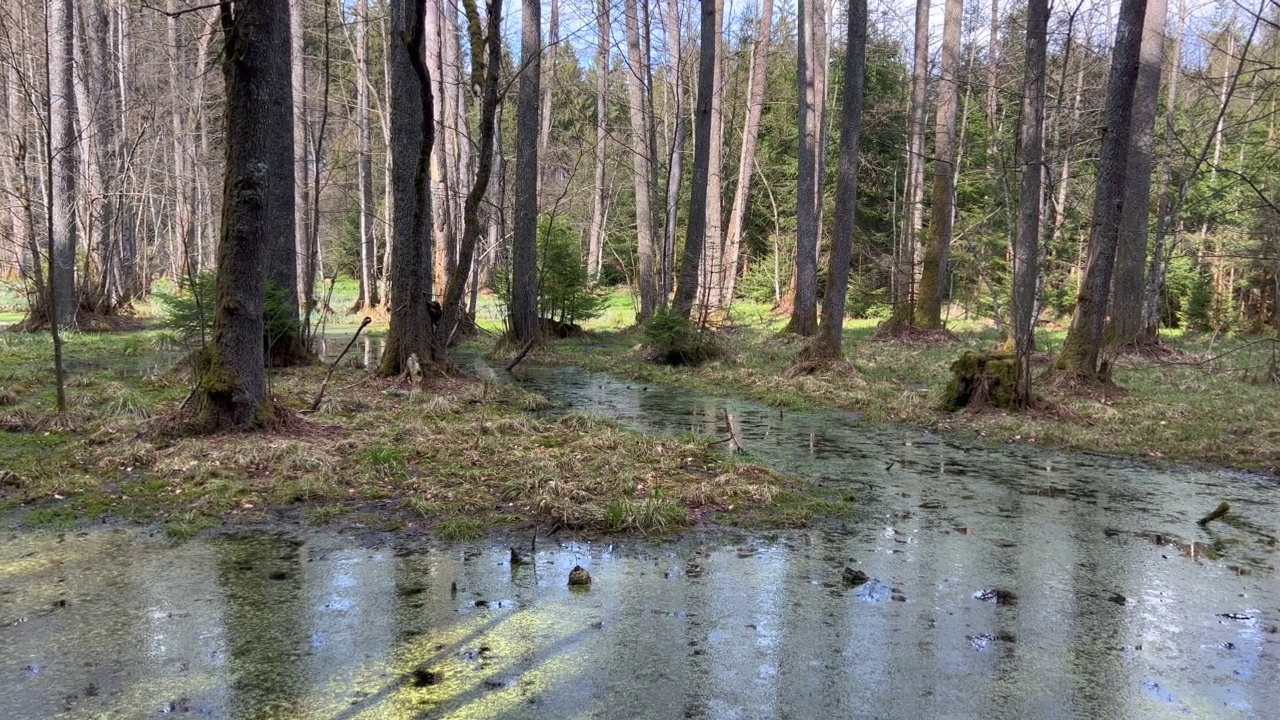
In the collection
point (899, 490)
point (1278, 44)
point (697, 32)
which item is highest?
point (697, 32)

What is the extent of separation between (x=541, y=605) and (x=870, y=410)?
6.33 m

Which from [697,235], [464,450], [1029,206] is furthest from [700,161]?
[464,450]

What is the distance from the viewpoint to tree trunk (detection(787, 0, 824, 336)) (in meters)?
13.6

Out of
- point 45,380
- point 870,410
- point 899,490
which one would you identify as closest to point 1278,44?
point 870,410

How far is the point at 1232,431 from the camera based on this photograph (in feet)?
24.9

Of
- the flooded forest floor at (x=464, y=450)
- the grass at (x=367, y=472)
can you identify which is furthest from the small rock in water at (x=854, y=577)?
the grass at (x=367, y=472)

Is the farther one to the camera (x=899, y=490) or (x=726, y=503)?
(x=899, y=490)

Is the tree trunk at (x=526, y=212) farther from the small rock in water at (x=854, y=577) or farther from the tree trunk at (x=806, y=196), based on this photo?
the small rock in water at (x=854, y=577)

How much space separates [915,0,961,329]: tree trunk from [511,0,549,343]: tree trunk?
7.80 m

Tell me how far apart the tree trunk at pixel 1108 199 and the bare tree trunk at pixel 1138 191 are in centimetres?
386

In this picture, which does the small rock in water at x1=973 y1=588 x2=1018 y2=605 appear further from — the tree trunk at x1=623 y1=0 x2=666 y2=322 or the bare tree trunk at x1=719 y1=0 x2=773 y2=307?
the bare tree trunk at x1=719 y1=0 x2=773 y2=307

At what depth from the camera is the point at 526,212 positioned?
13844 millimetres

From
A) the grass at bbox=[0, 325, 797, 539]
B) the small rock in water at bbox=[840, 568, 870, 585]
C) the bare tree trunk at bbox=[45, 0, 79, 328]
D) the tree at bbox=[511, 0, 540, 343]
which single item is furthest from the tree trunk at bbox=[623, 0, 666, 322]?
the small rock in water at bbox=[840, 568, 870, 585]

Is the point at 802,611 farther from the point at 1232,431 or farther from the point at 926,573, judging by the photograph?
the point at 1232,431
